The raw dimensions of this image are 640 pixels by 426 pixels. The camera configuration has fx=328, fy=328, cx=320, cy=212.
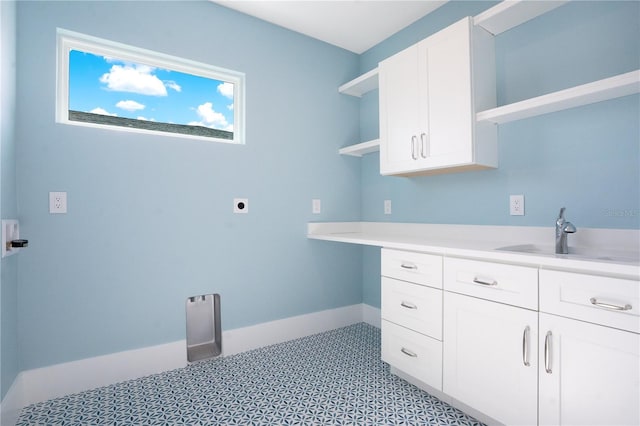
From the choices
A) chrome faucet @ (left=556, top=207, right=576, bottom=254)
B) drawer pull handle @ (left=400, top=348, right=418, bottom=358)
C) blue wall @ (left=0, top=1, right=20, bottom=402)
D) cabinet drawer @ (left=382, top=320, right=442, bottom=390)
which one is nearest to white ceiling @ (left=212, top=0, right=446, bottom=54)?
blue wall @ (left=0, top=1, right=20, bottom=402)

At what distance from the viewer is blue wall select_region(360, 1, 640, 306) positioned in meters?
1.62

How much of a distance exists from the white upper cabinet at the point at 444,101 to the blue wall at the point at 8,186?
218cm

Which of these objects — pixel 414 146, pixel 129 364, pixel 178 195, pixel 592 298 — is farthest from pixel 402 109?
pixel 129 364

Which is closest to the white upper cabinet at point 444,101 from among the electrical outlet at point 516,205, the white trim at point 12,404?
the electrical outlet at point 516,205

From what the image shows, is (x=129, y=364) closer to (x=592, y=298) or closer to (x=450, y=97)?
(x=592, y=298)

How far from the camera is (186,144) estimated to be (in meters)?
2.30

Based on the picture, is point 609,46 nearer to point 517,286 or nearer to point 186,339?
point 517,286

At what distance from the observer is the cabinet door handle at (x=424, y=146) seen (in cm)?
213

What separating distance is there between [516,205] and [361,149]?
1.31m

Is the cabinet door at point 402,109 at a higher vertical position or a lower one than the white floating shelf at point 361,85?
Answer: lower

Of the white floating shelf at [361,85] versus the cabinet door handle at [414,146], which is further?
the white floating shelf at [361,85]

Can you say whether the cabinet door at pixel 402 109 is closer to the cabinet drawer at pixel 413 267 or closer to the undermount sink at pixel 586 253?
the cabinet drawer at pixel 413 267

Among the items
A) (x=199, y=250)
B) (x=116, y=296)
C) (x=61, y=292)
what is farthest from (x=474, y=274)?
(x=61, y=292)

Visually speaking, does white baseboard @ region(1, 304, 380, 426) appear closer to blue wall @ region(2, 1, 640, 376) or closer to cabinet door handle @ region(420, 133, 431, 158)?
blue wall @ region(2, 1, 640, 376)
